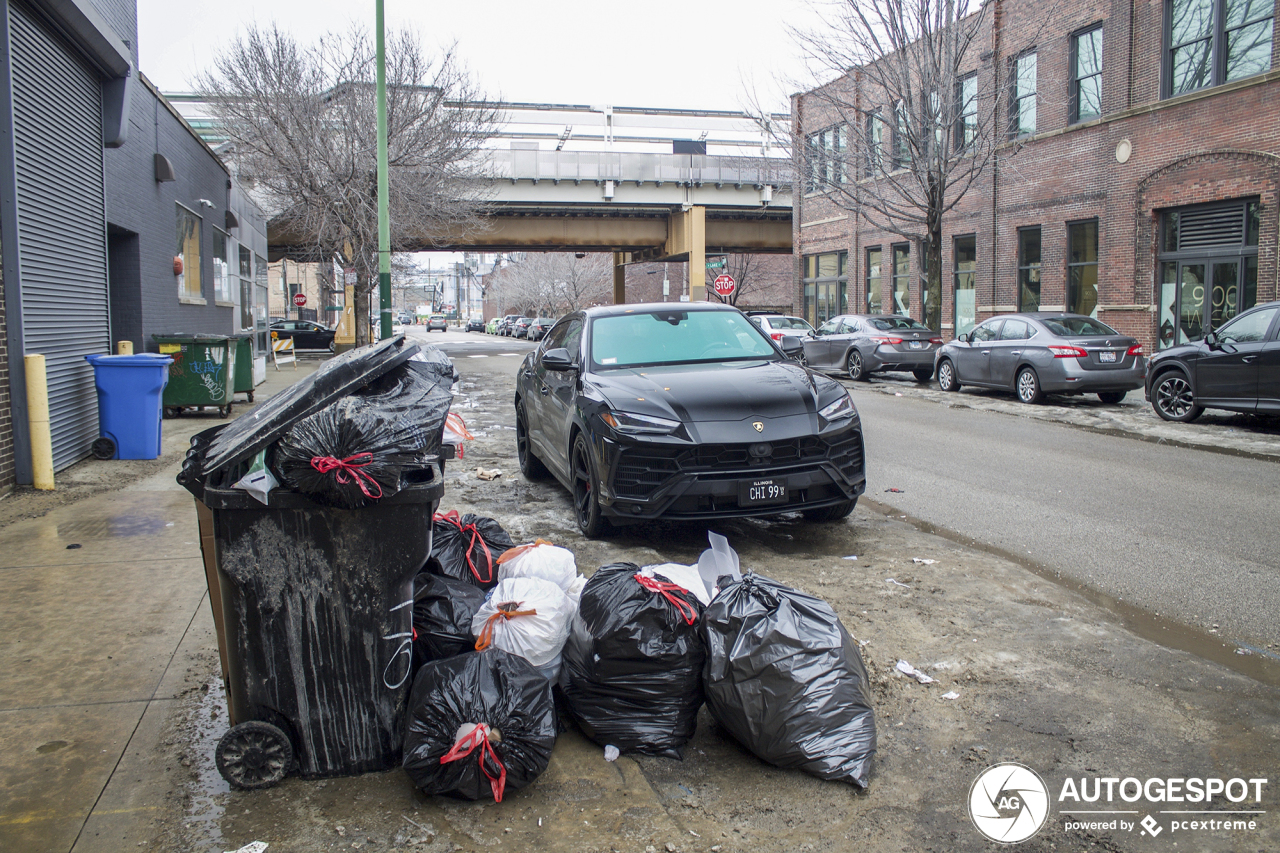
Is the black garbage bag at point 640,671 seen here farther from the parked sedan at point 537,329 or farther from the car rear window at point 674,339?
the parked sedan at point 537,329

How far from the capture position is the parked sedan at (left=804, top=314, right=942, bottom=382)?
65.4 feet

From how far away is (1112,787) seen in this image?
3.05m

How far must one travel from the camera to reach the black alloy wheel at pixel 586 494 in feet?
20.0

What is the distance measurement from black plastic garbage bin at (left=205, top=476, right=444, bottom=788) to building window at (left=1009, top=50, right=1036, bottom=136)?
84.4 ft

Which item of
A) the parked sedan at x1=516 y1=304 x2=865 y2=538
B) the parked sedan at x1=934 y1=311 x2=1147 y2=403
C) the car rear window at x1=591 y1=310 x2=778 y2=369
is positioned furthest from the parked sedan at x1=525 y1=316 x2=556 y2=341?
the parked sedan at x1=516 y1=304 x2=865 y2=538

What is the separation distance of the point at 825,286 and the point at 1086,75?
548 inches

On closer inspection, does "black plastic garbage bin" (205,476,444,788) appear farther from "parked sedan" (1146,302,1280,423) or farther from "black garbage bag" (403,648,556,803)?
"parked sedan" (1146,302,1280,423)

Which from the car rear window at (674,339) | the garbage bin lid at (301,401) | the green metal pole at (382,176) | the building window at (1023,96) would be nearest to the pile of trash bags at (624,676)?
the garbage bin lid at (301,401)

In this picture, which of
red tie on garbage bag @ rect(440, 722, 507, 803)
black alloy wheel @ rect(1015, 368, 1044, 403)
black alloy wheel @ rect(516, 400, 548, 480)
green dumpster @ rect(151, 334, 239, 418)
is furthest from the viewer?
black alloy wheel @ rect(1015, 368, 1044, 403)

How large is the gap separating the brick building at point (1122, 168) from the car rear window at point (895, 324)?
10.9 feet

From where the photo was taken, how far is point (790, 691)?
10.3 ft

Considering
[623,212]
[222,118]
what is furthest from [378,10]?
[623,212]

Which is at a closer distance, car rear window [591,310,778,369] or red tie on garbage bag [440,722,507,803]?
red tie on garbage bag [440,722,507,803]

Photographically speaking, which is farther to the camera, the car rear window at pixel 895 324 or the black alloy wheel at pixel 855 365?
the black alloy wheel at pixel 855 365
